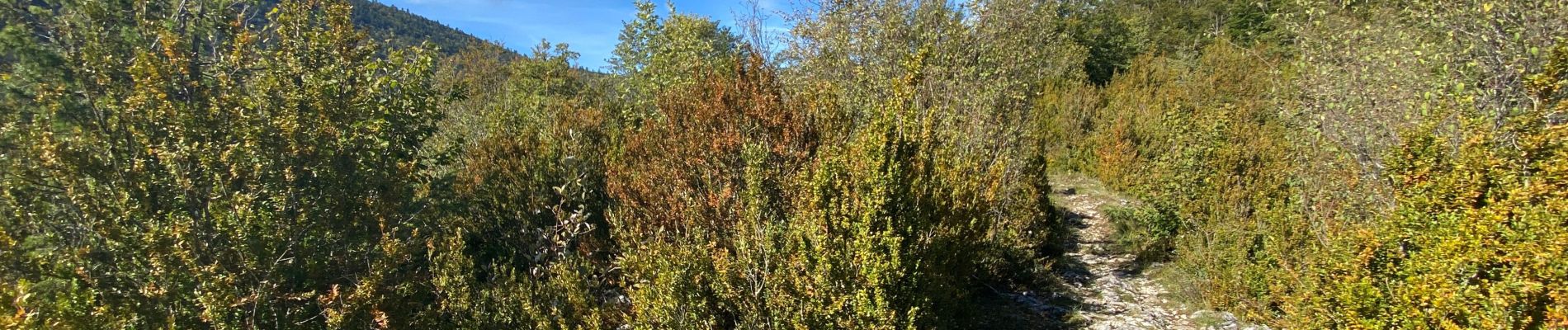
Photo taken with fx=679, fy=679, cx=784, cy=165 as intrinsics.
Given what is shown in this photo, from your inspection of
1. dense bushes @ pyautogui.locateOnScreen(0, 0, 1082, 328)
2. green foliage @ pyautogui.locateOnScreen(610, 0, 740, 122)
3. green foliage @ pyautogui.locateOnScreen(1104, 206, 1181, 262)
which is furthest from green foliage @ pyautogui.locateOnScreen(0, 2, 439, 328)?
green foliage @ pyautogui.locateOnScreen(1104, 206, 1181, 262)

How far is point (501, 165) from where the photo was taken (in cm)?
972

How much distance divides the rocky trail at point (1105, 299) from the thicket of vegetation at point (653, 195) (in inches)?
18.5

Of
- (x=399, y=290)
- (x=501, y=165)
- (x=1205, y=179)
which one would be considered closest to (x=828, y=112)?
(x=399, y=290)

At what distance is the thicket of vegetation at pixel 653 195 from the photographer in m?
4.77

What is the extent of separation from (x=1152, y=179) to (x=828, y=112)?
8036 millimetres

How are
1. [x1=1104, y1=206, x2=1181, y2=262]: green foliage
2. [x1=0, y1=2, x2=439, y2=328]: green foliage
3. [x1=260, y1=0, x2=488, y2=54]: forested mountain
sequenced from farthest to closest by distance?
1. [x1=260, y1=0, x2=488, y2=54]: forested mountain
2. [x1=1104, y1=206, x2=1181, y2=262]: green foliage
3. [x1=0, y1=2, x2=439, y2=328]: green foliage

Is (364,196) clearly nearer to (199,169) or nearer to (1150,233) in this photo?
(199,169)

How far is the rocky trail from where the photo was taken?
Result: 8953 mm

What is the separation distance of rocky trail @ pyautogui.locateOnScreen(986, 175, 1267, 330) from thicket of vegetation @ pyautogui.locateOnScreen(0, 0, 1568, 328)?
0.47 m

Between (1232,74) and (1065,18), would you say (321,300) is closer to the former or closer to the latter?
(1232,74)

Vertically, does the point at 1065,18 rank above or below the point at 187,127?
above

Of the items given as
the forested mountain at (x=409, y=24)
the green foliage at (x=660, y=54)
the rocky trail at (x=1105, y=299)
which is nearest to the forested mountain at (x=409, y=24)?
the forested mountain at (x=409, y=24)

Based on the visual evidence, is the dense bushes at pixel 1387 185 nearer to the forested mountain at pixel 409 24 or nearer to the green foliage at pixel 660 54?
the green foliage at pixel 660 54

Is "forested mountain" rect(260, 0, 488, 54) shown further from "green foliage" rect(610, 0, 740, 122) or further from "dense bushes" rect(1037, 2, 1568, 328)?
"dense bushes" rect(1037, 2, 1568, 328)
